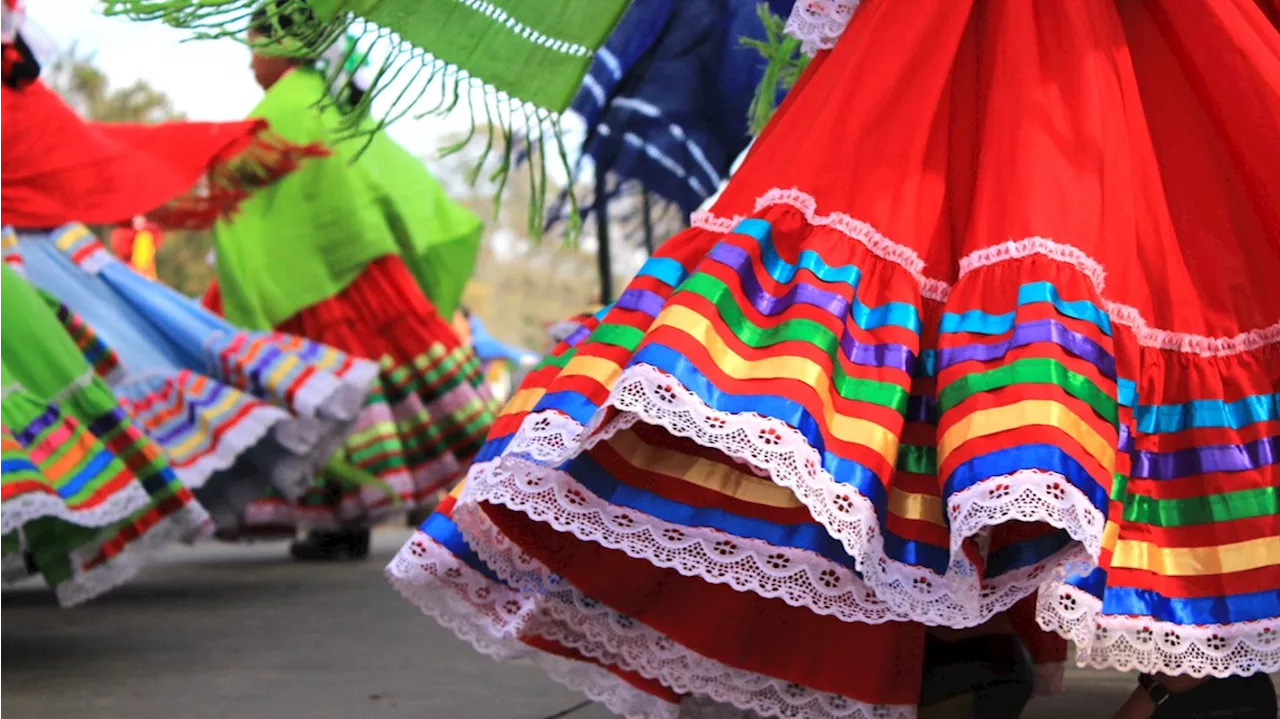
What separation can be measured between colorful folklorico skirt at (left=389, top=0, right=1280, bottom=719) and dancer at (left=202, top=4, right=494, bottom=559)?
3.38 m

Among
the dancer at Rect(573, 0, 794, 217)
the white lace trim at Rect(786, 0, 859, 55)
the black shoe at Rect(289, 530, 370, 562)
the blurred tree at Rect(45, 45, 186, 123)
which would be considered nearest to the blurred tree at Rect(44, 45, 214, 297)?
the blurred tree at Rect(45, 45, 186, 123)

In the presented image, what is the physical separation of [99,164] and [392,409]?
1.84 m

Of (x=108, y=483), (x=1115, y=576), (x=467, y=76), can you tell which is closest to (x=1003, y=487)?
(x=1115, y=576)

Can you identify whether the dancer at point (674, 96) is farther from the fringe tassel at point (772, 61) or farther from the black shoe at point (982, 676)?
the black shoe at point (982, 676)

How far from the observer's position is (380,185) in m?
5.75

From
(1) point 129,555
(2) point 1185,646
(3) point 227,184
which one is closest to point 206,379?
(3) point 227,184

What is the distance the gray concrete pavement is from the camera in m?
2.80

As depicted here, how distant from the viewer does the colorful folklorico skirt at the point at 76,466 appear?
11.1 ft

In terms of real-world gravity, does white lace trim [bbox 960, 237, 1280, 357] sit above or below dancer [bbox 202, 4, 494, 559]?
above

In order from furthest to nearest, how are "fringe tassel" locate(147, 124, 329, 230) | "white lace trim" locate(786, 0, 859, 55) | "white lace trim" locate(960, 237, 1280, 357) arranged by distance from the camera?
"fringe tassel" locate(147, 124, 329, 230) < "white lace trim" locate(786, 0, 859, 55) < "white lace trim" locate(960, 237, 1280, 357)

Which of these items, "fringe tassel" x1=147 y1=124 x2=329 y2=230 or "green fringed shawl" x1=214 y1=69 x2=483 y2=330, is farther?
"green fringed shawl" x1=214 y1=69 x2=483 y2=330

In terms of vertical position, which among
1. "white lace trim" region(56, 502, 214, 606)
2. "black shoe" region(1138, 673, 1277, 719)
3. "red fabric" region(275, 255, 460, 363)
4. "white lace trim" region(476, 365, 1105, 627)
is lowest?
"red fabric" region(275, 255, 460, 363)

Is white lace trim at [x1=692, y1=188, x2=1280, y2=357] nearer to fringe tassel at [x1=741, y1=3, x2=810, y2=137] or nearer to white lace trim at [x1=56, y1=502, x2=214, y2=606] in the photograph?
fringe tassel at [x1=741, y1=3, x2=810, y2=137]

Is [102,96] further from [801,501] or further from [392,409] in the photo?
[801,501]
